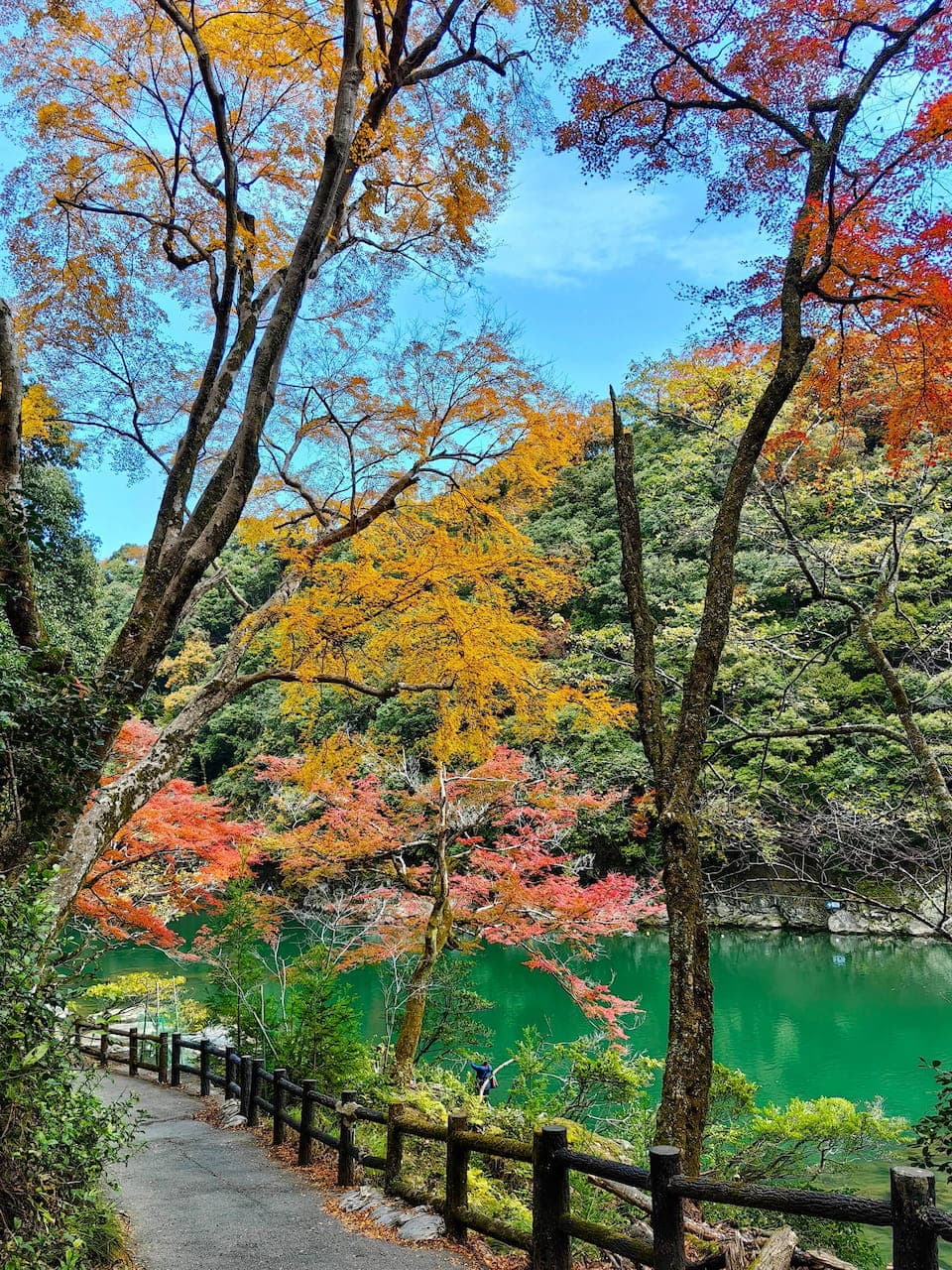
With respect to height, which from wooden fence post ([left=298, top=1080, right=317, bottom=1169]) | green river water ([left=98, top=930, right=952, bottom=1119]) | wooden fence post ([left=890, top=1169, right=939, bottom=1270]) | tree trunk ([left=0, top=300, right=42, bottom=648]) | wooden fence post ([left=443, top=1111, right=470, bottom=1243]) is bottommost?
green river water ([left=98, top=930, right=952, bottom=1119])

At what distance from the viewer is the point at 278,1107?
19.7 ft

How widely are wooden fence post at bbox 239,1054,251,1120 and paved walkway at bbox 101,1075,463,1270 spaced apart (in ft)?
1.25

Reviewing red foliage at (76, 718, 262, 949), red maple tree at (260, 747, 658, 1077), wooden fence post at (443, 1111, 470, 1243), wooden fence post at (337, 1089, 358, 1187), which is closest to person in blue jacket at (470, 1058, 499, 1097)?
red maple tree at (260, 747, 658, 1077)

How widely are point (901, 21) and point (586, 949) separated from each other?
8.23m

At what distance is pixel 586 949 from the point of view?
27.9 ft

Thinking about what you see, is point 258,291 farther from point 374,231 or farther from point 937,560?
point 937,560

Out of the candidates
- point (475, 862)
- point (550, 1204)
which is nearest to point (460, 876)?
point (475, 862)

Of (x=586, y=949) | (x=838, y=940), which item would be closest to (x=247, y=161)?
(x=586, y=949)

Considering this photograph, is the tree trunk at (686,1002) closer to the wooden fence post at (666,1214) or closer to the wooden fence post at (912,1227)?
the wooden fence post at (666,1214)

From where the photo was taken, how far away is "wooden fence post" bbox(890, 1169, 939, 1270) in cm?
189

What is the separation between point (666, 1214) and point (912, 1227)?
88 cm

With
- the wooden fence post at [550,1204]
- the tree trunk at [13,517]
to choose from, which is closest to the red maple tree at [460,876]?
the wooden fence post at [550,1204]

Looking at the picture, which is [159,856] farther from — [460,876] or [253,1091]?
[460,876]

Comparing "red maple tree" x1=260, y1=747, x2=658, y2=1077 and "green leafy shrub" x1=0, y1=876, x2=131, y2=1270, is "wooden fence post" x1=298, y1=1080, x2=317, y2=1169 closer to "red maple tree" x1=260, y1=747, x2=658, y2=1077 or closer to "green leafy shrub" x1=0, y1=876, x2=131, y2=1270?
"red maple tree" x1=260, y1=747, x2=658, y2=1077
